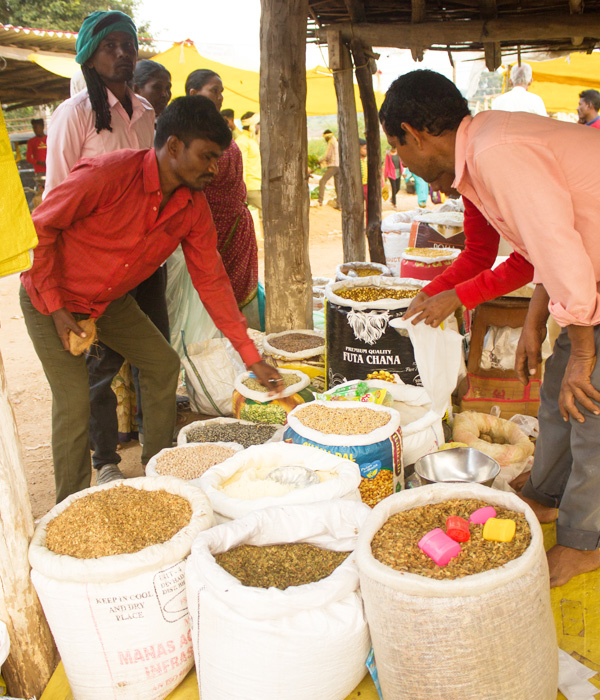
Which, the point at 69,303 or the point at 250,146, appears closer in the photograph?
the point at 69,303

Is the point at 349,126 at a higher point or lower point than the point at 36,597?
higher

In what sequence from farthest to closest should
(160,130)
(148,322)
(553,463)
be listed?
(148,322), (160,130), (553,463)

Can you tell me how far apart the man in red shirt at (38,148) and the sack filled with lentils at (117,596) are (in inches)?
411

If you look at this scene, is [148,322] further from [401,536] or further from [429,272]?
[429,272]

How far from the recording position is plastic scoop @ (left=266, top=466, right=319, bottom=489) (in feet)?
6.24

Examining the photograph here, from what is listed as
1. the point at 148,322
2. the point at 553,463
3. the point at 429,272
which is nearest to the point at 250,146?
the point at 429,272

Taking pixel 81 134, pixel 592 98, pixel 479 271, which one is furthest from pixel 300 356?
pixel 592 98

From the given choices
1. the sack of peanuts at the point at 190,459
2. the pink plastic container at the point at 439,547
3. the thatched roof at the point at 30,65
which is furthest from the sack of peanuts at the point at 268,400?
the thatched roof at the point at 30,65

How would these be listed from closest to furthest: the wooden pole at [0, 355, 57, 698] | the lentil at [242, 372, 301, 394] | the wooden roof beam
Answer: the wooden pole at [0, 355, 57, 698]
the lentil at [242, 372, 301, 394]
the wooden roof beam

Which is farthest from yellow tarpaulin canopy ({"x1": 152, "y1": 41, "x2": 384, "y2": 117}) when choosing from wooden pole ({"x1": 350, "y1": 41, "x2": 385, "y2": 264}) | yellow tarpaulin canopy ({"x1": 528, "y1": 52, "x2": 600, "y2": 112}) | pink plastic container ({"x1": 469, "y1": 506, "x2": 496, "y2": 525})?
pink plastic container ({"x1": 469, "y1": 506, "x2": 496, "y2": 525})

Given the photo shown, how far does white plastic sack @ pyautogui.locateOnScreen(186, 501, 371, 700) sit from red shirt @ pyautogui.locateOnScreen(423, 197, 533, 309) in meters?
1.17

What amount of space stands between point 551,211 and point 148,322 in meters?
1.70

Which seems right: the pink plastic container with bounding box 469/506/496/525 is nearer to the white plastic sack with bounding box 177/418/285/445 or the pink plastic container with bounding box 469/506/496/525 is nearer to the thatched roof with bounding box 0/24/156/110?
the white plastic sack with bounding box 177/418/285/445

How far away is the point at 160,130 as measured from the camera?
89.0 inches
